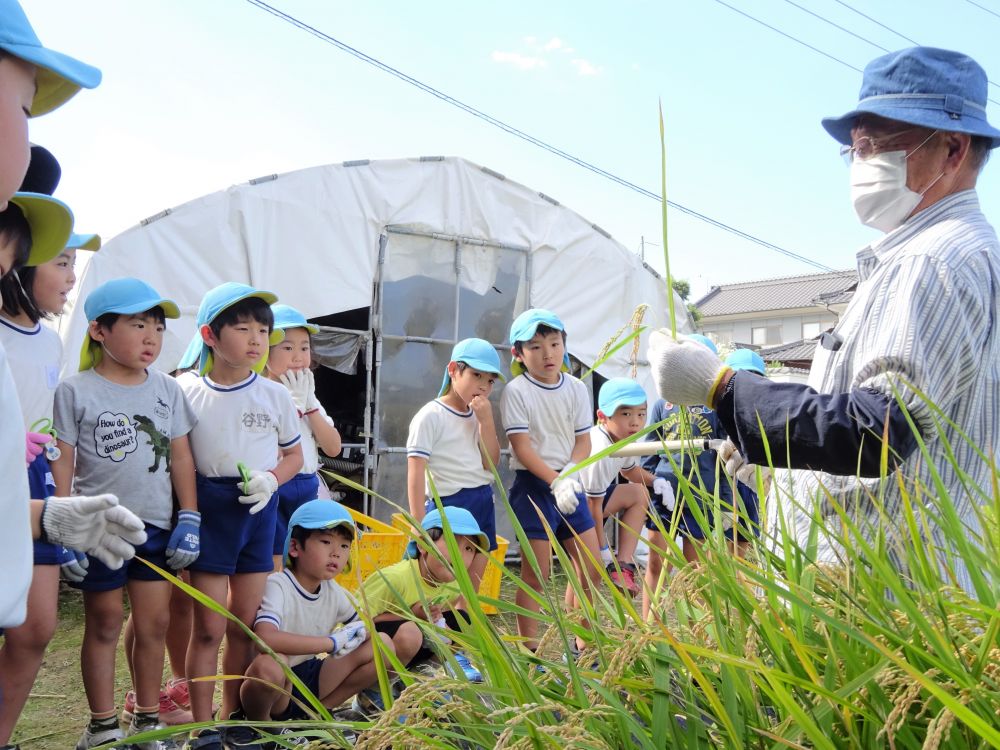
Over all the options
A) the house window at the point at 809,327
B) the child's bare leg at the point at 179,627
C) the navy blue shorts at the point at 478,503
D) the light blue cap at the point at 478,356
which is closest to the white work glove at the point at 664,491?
the navy blue shorts at the point at 478,503

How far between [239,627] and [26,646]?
0.87 m

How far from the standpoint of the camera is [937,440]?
4.81ft

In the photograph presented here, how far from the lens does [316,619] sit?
323cm

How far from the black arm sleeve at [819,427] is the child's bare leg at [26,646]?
2176 millimetres

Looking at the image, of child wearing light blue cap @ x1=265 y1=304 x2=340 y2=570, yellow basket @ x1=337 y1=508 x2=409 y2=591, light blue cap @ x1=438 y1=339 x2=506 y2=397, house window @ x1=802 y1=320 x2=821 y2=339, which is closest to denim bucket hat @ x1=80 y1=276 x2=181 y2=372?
child wearing light blue cap @ x1=265 y1=304 x2=340 y2=570

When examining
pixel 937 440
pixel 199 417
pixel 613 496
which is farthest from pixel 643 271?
pixel 937 440

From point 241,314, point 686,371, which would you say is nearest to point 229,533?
point 241,314

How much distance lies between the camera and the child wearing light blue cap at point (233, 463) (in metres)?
3.23

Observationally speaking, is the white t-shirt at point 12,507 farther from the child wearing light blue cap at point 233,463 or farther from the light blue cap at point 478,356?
the light blue cap at point 478,356

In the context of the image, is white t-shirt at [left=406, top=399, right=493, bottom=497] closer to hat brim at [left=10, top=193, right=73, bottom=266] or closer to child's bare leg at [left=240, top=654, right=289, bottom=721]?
child's bare leg at [left=240, top=654, right=289, bottom=721]

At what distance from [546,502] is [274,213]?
3.67 metres

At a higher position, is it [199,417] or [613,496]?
[199,417]

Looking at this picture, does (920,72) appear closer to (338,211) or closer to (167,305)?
(167,305)

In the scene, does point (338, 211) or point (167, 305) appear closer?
point (167, 305)
